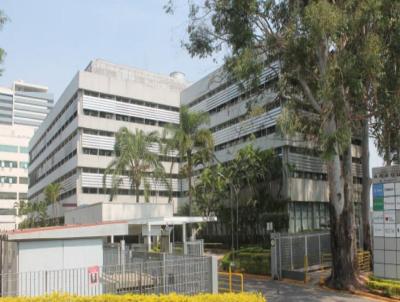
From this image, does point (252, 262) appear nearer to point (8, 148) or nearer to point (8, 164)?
point (8, 164)

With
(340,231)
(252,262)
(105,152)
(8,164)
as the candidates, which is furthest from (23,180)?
(340,231)

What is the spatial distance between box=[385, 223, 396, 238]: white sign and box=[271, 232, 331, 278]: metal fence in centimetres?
501

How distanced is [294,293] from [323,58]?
9.55 metres

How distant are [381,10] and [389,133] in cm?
964

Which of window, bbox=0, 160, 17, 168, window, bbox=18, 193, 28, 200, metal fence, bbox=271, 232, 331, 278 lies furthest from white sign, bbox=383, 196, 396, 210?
window, bbox=18, 193, 28, 200

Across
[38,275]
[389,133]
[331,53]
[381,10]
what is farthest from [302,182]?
[38,275]

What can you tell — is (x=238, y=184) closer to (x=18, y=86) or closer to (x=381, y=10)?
(x=381, y=10)

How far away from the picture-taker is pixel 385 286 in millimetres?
20609

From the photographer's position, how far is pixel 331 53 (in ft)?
70.4

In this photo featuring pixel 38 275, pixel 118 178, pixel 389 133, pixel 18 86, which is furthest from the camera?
pixel 18 86

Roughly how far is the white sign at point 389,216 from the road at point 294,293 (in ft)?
11.8

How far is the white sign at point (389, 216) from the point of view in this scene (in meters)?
22.0

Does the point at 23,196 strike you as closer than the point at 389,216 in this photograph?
No

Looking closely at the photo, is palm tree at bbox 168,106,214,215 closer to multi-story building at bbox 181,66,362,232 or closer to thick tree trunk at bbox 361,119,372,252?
multi-story building at bbox 181,66,362,232
